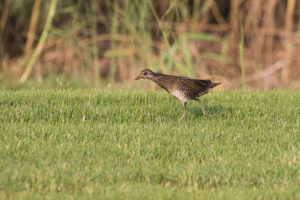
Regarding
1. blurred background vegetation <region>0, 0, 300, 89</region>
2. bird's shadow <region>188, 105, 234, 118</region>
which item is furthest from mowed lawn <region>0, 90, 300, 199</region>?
blurred background vegetation <region>0, 0, 300, 89</region>

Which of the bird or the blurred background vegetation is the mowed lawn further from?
the blurred background vegetation

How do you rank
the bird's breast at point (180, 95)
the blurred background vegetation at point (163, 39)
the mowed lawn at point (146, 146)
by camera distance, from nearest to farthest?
the mowed lawn at point (146, 146), the bird's breast at point (180, 95), the blurred background vegetation at point (163, 39)

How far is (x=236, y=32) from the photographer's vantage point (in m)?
14.2

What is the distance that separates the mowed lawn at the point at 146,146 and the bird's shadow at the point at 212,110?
0.01 metres

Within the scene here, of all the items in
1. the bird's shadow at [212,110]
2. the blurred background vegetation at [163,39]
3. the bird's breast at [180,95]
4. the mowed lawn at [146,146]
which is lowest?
the mowed lawn at [146,146]

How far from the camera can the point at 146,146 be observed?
5.91 m

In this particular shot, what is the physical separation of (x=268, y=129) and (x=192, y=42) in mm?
7707

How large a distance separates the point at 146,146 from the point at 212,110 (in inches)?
81.2

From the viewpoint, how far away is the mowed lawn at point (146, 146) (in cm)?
482

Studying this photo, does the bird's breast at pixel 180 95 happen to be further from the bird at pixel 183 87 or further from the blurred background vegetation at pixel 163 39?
the blurred background vegetation at pixel 163 39

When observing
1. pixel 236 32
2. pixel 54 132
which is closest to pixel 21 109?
pixel 54 132

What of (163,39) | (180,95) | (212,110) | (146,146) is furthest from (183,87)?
(163,39)

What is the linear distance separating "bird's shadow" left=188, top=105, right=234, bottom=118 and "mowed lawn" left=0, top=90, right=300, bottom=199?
14mm

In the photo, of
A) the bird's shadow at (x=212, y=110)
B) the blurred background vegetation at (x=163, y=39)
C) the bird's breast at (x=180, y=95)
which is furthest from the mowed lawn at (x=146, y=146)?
the blurred background vegetation at (x=163, y=39)
